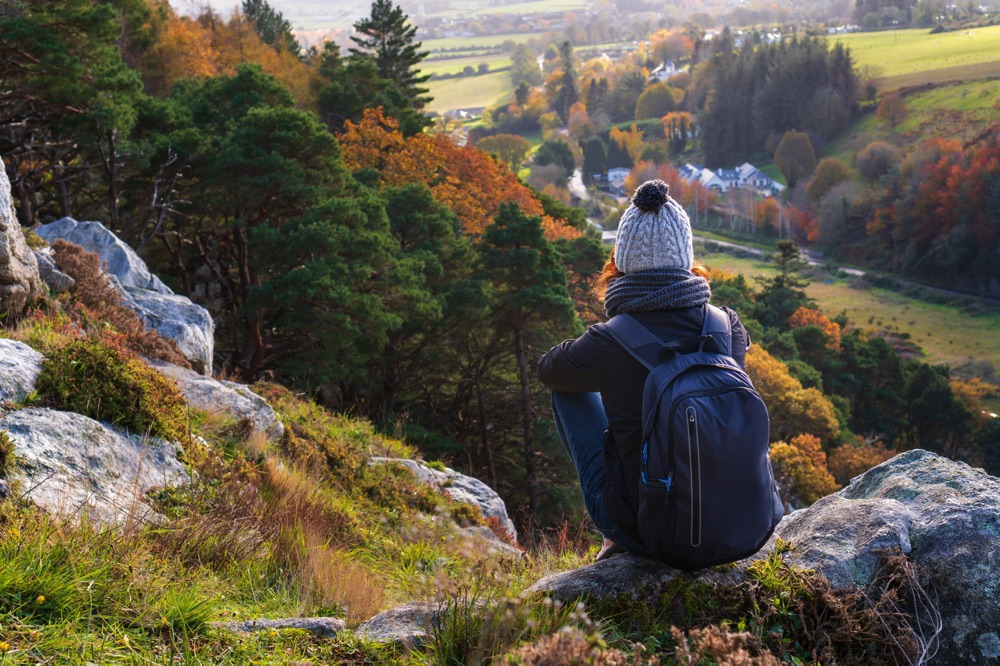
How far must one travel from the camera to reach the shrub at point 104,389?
15.6ft

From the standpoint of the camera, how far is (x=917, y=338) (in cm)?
6556

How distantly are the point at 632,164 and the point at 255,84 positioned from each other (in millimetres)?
112895

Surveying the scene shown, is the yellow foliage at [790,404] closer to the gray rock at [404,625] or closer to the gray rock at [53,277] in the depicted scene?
the gray rock at [53,277]

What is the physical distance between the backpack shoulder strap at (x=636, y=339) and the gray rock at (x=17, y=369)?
341 centimetres

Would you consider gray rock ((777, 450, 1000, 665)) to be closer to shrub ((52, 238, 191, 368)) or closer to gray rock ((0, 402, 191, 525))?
gray rock ((0, 402, 191, 525))

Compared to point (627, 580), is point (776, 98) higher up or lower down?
lower down

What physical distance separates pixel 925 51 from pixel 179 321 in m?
163

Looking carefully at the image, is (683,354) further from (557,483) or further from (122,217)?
(122,217)

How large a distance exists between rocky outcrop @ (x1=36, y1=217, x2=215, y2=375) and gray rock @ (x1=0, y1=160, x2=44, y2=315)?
175 centimetres

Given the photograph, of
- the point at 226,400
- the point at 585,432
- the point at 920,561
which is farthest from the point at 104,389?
the point at 920,561

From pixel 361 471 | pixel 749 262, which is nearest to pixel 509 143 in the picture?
pixel 749 262

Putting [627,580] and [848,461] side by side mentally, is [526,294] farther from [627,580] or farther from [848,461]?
[848,461]

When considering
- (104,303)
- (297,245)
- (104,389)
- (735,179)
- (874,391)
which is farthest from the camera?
(735,179)

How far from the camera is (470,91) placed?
607ft
